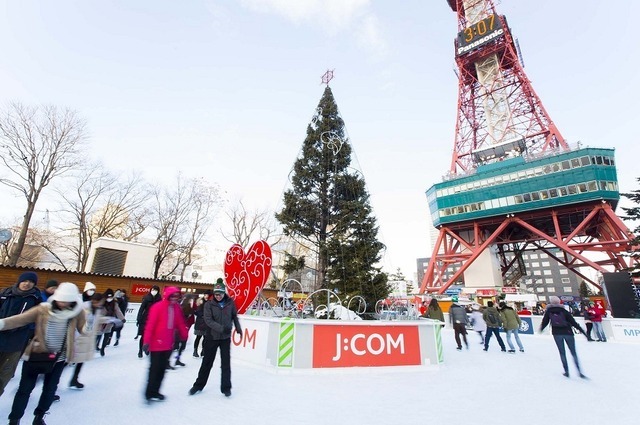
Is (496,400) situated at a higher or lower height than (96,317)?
lower

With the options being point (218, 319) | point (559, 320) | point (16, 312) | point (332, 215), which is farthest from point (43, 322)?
point (332, 215)

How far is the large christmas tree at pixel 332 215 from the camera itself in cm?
1302

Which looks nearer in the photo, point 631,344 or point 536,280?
point 631,344

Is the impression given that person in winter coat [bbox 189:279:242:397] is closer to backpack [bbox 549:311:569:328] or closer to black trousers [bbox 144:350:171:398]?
black trousers [bbox 144:350:171:398]

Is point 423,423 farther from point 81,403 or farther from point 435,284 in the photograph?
point 435,284

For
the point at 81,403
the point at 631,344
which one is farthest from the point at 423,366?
the point at 631,344

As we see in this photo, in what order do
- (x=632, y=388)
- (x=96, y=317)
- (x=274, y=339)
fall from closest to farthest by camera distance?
1. (x=96, y=317)
2. (x=632, y=388)
3. (x=274, y=339)

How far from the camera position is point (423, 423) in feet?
12.1

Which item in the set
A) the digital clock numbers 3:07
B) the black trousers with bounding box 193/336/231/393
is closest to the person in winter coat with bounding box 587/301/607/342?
the black trousers with bounding box 193/336/231/393

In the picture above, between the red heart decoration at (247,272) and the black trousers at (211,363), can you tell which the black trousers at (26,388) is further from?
the red heart decoration at (247,272)

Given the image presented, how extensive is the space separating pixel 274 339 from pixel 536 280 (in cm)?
11856

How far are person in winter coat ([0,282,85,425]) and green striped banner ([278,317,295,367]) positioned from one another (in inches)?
143

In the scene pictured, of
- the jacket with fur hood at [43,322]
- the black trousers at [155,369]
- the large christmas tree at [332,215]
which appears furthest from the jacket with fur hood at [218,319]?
the large christmas tree at [332,215]

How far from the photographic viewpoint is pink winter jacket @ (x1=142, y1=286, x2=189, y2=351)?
13.0ft
